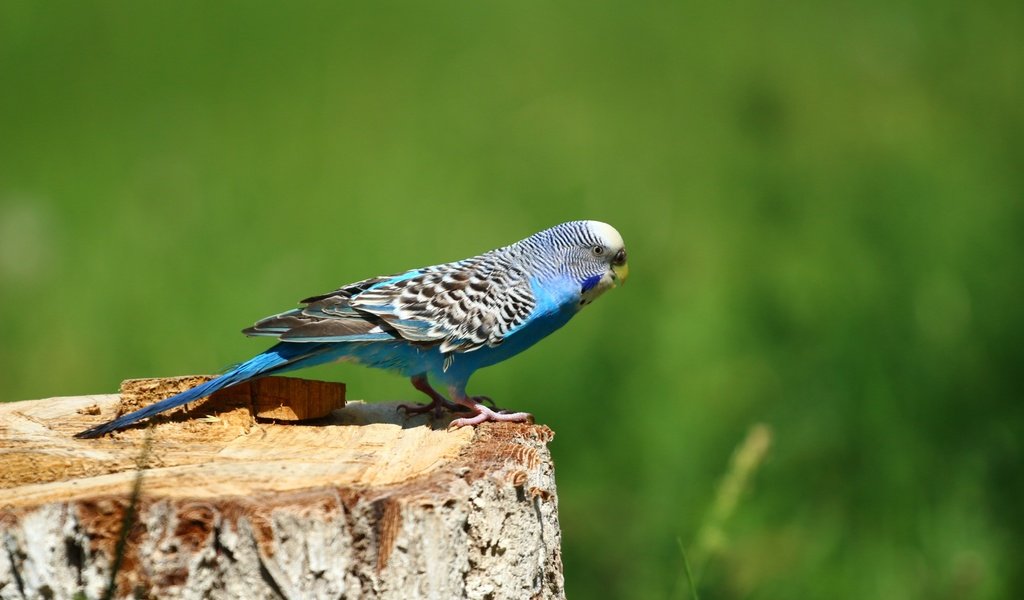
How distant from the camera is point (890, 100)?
9.52 m

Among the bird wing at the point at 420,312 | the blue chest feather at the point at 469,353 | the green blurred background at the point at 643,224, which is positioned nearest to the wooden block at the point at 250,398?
the bird wing at the point at 420,312

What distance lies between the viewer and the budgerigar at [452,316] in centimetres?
393

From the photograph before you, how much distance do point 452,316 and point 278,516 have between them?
1.47 meters

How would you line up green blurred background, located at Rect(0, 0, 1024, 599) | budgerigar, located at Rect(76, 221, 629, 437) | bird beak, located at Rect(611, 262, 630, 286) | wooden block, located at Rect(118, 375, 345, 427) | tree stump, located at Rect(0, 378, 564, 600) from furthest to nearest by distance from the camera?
green blurred background, located at Rect(0, 0, 1024, 599), bird beak, located at Rect(611, 262, 630, 286), budgerigar, located at Rect(76, 221, 629, 437), wooden block, located at Rect(118, 375, 345, 427), tree stump, located at Rect(0, 378, 564, 600)

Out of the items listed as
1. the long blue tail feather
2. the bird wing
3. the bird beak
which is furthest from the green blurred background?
the long blue tail feather

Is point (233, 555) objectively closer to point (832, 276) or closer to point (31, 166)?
point (832, 276)

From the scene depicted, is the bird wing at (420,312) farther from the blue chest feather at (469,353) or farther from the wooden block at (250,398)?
the wooden block at (250,398)

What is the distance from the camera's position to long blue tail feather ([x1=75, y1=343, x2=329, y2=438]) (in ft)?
11.5

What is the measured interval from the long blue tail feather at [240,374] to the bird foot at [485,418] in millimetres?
582

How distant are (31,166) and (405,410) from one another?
665 cm

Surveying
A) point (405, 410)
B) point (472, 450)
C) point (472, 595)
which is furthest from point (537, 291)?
point (472, 595)

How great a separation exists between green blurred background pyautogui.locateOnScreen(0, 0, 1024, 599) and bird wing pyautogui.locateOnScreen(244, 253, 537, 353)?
1844 millimetres

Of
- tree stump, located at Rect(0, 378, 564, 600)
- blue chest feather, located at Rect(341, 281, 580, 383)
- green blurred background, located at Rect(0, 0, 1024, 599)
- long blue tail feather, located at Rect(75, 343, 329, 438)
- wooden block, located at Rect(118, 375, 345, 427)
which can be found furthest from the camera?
green blurred background, located at Rect(0, 0, 1024, 599)

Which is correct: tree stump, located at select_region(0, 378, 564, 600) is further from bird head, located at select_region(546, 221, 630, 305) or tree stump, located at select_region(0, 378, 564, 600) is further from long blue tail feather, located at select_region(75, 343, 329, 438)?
bird head, located at select_region(546, 221, 630, 305)
